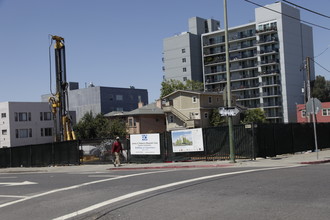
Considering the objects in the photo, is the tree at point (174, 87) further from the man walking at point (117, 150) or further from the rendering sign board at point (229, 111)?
the rendering sign board at point (229, 111)

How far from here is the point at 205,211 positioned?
337 inches

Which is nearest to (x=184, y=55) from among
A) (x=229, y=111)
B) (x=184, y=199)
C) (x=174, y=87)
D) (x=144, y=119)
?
(x=174, y=87)

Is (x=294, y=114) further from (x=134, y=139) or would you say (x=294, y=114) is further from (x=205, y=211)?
(x=205, y=211)

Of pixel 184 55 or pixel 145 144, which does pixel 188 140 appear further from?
pixel 184 55

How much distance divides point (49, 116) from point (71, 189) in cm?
7275

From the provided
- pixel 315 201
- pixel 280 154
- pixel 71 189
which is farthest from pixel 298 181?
pixel 280 154

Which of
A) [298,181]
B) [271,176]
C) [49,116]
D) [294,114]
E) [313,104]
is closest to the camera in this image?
[298,181]

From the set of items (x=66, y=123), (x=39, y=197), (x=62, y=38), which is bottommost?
(x=39, y=197)

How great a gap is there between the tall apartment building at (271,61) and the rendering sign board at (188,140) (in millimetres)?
74129

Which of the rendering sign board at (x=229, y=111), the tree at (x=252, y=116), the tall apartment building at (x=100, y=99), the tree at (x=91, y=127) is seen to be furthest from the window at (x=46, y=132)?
the rendering sign board at (x=229, y=111)

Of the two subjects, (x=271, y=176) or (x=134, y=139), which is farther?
(x=134, y=139)

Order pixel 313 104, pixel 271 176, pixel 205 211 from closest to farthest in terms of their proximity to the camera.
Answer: pixel 205 211
pixel 271 176
pixel 313 104

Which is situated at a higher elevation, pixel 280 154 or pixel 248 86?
pixel 248 86

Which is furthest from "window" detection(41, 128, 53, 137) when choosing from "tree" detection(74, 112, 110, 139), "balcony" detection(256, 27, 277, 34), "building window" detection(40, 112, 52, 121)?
"balcony" detection(256, 27, 277, 34)
